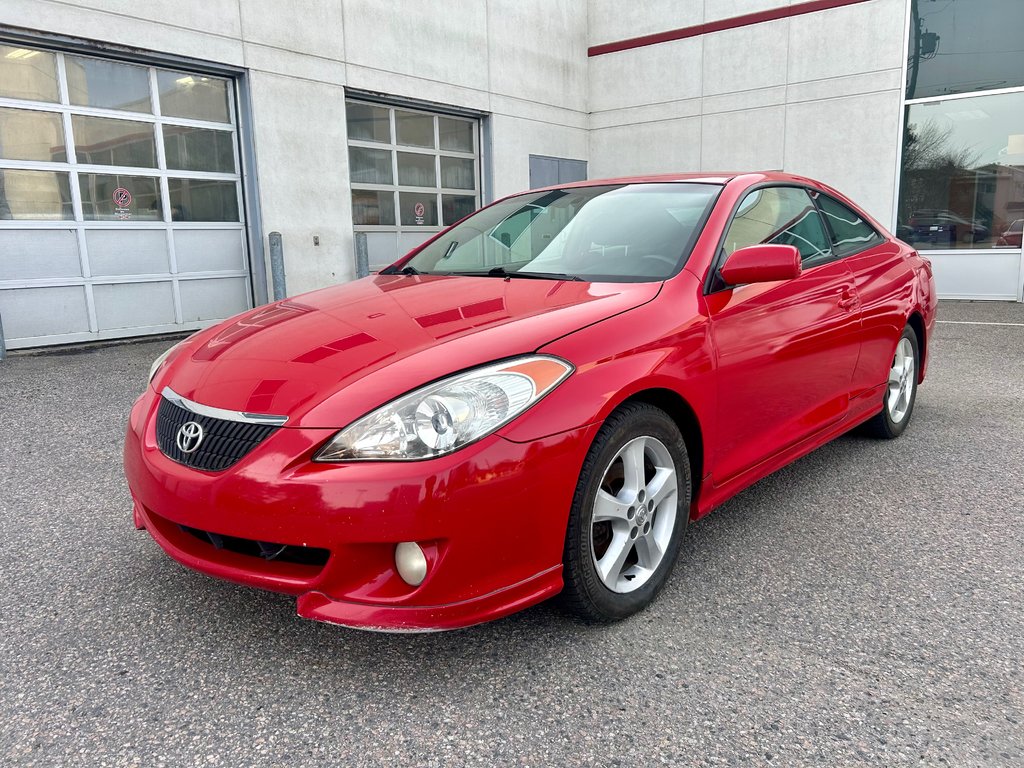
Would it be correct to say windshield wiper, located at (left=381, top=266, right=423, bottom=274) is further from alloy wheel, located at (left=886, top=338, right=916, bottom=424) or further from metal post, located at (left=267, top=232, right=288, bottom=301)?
metal post, located at (left=267, top=232, right=288, bottom=301)

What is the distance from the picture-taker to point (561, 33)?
43.5 ft

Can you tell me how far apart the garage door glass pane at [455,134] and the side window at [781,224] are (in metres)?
8.76

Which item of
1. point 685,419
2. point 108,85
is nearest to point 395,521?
point 685,419

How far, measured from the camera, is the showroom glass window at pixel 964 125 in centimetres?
1107

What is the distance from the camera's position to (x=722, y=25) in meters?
12.8

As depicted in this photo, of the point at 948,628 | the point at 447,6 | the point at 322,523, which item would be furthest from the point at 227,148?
the point at 948,628

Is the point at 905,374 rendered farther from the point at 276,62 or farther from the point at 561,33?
the point at 561,33

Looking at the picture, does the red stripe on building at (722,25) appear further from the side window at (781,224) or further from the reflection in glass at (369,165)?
the side window at (781,224)

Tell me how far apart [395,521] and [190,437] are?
2.31ft

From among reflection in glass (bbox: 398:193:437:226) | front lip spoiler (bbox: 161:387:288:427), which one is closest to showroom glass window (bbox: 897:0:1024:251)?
reflection in glass (bbox: 398:193:437:226)

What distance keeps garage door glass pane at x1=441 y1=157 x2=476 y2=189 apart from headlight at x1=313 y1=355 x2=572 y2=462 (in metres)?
10.2

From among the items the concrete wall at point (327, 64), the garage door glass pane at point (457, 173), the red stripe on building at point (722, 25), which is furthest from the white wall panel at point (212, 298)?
the red stripe on building at point (722, 25)

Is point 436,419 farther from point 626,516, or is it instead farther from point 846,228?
point 846,228

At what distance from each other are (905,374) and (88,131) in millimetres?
7894
